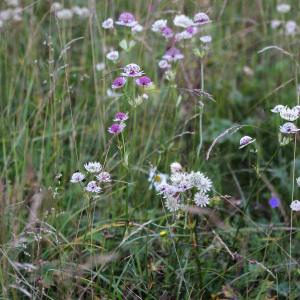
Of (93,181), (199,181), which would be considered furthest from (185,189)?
(93,181)

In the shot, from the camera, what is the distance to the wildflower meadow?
177cm

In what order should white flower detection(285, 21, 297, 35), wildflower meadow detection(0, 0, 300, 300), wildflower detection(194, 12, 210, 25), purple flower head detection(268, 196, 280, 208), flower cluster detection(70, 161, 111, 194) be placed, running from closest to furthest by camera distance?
flower cluster detection(70, 161, 111, 194)
wildflower meadow detection(0, 0, 300, 300)
wildflower detection(194, 12, 210, 25)
purple flower head detection(268, 196, 280, 208)
white flower detection(285, 21, 297, 35)

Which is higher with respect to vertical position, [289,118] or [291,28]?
[289,118]

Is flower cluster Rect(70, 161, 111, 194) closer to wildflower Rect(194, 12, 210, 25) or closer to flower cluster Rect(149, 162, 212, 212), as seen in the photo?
flower cluster Rect(149, 162, 212, 212)

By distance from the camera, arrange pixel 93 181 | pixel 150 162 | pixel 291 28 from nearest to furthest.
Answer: pixel 93 181 < pixel 150 162 < pixel 291 28

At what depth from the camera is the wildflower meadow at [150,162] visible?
1768 mm

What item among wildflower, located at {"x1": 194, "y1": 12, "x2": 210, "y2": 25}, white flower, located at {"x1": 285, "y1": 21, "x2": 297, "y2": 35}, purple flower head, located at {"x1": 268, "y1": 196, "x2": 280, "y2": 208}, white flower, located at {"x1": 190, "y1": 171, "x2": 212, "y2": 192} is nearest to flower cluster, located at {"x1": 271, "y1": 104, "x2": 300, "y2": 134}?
white flower, located at {"x1": 190, "y1": 171, "x2": 212, "y2": 192}

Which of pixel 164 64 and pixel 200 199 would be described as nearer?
pixel 200 199

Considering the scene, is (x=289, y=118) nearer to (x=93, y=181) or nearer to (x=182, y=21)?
(x=93, y=181)

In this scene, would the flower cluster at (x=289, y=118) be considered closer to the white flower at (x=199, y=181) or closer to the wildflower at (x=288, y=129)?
the wildflower at (x=288, y=129)

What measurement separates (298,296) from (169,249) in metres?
0.40

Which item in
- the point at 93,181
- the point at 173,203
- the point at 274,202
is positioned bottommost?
the point at 274,202

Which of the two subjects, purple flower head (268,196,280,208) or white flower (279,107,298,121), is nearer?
white flower (279,107,298,121)

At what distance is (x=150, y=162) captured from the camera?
1923 mm
